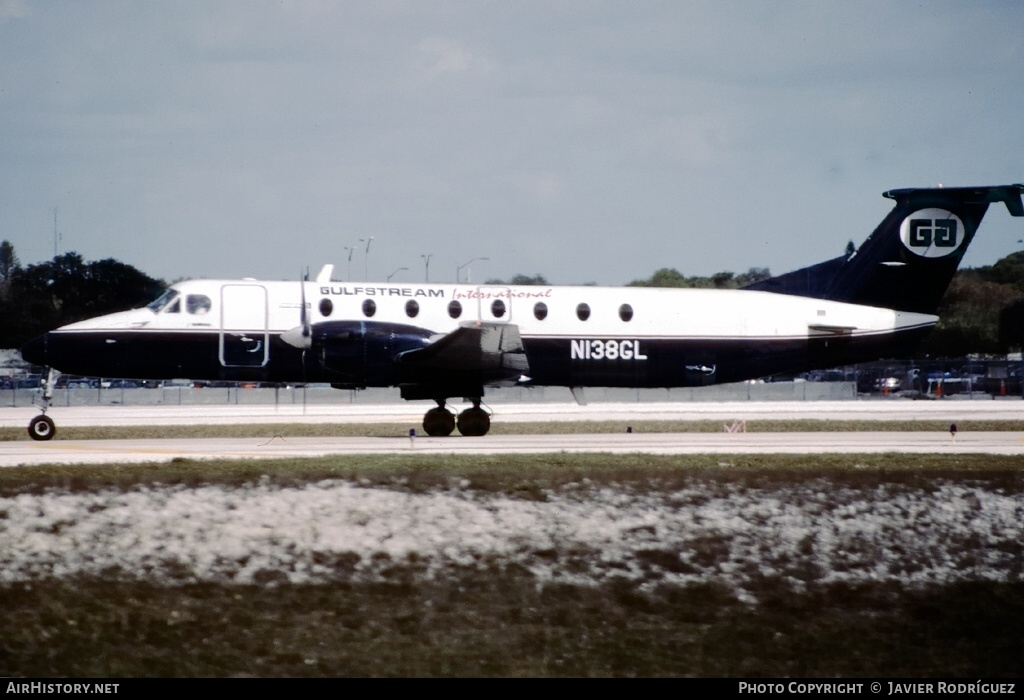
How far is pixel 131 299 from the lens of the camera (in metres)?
53.7

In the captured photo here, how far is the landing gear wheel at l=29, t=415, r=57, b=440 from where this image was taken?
25.5 meters

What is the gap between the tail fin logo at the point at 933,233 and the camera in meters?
30.0

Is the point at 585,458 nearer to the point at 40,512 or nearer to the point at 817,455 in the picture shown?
the point at 817,455

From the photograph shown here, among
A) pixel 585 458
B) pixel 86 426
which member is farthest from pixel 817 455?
pixel 86 426

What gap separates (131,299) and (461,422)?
3207 cm

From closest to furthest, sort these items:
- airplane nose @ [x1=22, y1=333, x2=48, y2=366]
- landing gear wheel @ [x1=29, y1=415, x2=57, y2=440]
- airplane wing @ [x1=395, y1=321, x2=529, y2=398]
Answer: airplane wing @ [x1=395, y1=321, x2=529, y2=398] → landing gear wheel @ [x1=29, y1=415, x2=57, y2=440] → airplane nose @ [x1=22, y1=333, x2=48, y2=366]

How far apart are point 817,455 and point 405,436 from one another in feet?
37.9

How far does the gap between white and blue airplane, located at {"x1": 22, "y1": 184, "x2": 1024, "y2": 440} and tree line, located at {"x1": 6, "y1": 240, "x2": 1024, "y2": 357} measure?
85.7 inches

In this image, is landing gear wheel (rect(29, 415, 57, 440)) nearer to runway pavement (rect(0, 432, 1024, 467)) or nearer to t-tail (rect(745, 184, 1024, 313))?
runway pavement (rect(0, 432, 1024, 467))

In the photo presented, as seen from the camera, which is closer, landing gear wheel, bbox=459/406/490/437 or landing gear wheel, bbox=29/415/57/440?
landing gear wheel, bbox=29/415/57/440

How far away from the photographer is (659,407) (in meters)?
47.8

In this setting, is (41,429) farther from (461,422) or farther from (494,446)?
(494,446)

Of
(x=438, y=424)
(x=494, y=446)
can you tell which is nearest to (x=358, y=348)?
(x=438, y=424)

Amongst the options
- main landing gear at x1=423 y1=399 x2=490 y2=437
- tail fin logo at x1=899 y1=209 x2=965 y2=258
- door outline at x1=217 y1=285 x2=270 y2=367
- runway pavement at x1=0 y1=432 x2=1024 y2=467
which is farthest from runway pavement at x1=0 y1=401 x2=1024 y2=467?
tail fin logo at x1=899 y1=209 x2=965 y2=258
